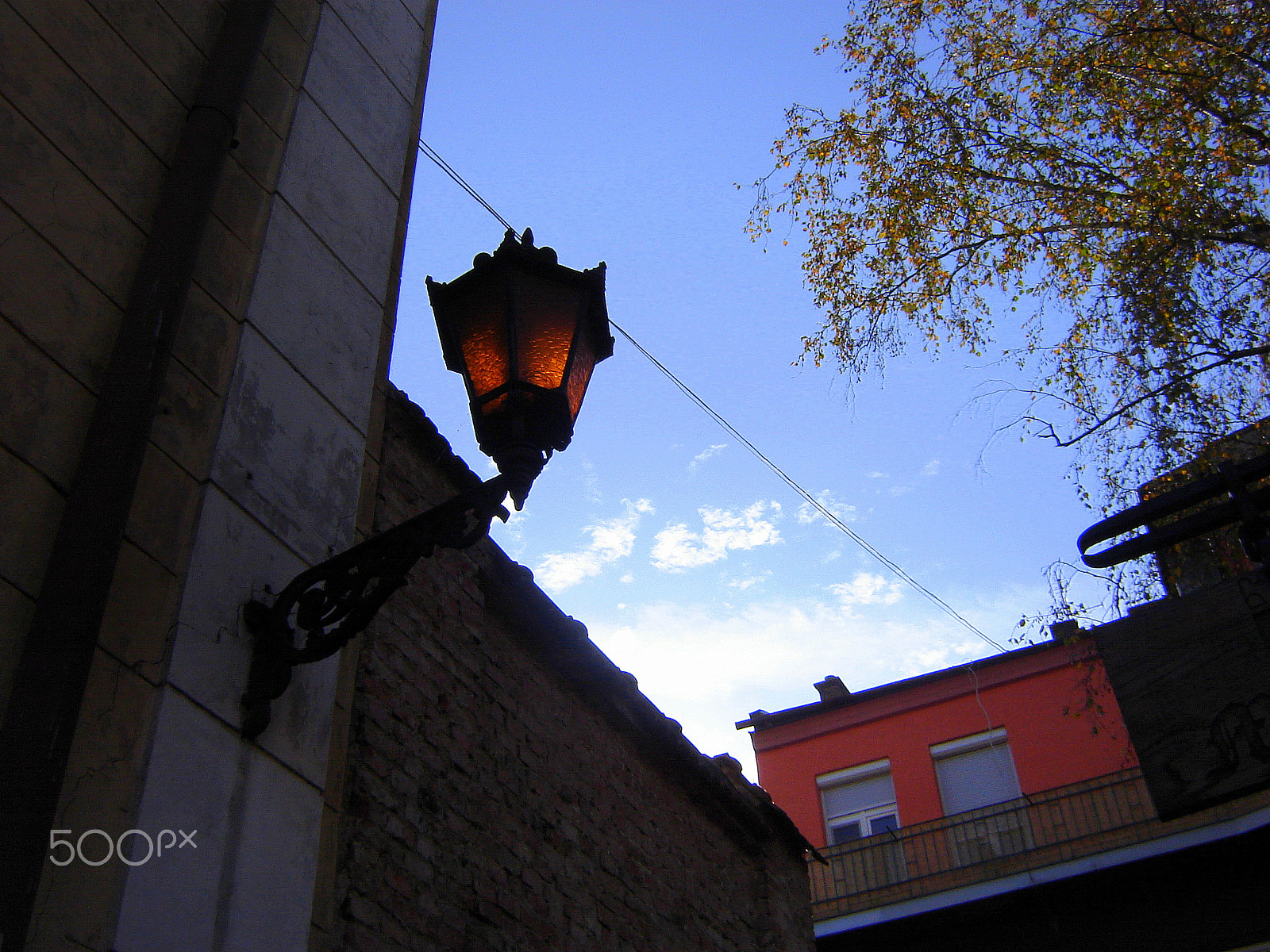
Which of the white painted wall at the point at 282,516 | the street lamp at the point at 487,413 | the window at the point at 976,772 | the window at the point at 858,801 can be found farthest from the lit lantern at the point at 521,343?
the window at the point at 858,801

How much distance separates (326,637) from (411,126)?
2.87m

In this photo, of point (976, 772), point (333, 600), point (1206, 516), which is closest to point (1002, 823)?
point (976, 772)

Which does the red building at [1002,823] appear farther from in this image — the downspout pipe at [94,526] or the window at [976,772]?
the downspout pipe at [94,526]

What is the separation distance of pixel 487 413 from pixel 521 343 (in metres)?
0.22

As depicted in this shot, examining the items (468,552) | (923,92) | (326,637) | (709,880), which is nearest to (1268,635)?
(326,637)

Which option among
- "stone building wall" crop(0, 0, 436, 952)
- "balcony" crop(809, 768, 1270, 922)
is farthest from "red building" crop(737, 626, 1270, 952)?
"stone building wall" crop(0, 0, 436, 952)

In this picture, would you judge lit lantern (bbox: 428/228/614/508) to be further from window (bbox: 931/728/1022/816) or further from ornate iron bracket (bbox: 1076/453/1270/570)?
window (bbox: 931/728/1022/816)

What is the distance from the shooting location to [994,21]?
932 cm

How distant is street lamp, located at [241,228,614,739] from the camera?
2.94 metres

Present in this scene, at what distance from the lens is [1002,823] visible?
44.8ft

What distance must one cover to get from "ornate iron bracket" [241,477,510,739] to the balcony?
1074 cm

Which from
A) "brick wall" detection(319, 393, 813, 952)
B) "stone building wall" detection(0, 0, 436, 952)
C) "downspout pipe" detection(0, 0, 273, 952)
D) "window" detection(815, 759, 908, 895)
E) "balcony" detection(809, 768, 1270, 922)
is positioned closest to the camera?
"downspout pipe" detection(0, 0, 273, 952)

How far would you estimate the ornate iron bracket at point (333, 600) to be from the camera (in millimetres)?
2908

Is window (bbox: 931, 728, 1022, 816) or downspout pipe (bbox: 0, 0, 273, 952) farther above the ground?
window (bbox: 931, 728, 1022, 816)
